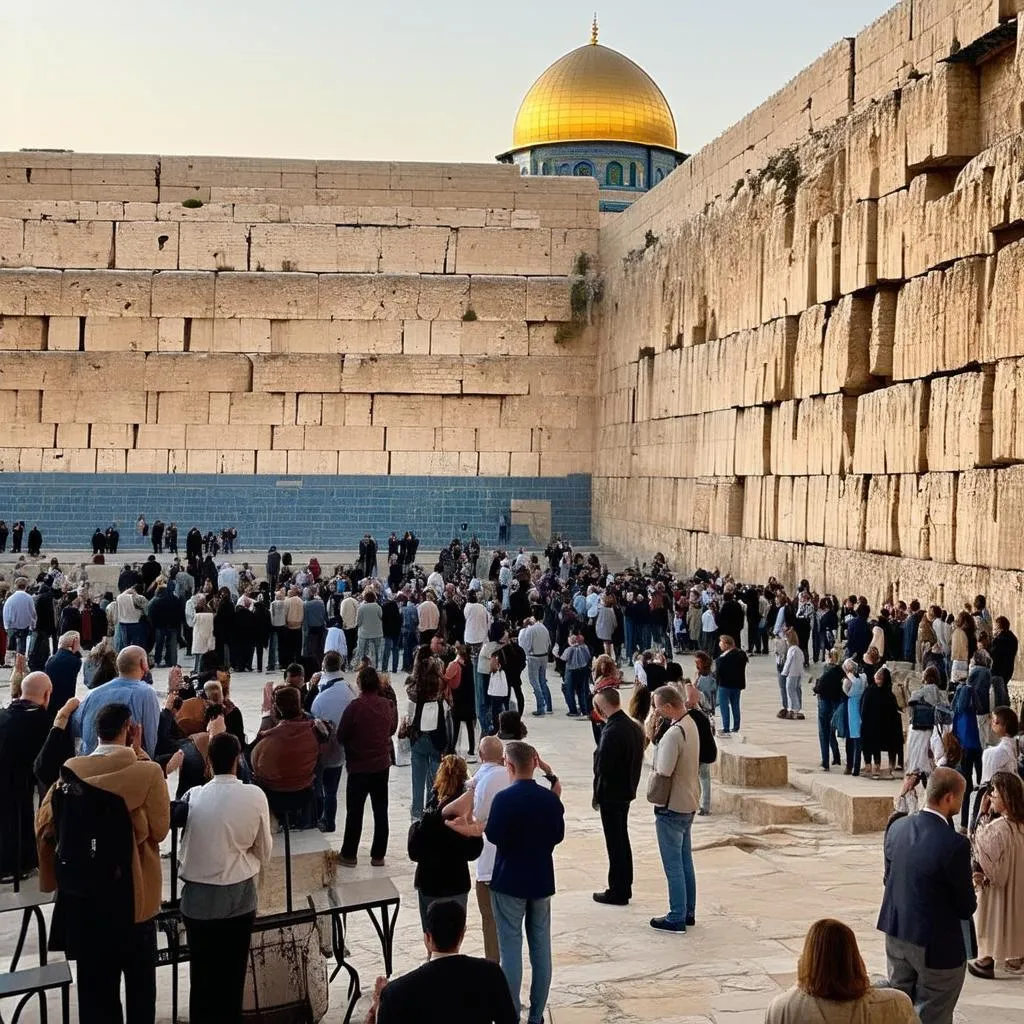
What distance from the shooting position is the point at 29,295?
101 ft

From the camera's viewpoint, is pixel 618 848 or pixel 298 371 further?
pixel 298 371

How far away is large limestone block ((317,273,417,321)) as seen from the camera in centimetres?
3092

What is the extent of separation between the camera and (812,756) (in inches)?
428

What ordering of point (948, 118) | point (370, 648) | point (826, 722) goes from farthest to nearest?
point (370, 648)
point (948, 118)
point (826, 722)

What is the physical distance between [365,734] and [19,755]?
6.01 ft

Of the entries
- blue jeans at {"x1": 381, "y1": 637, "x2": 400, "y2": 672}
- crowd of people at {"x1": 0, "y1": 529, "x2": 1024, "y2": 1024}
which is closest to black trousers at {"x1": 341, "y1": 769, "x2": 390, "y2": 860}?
crowd of people at {"x1": 0, "y1": 529, "x2": 1024, "y2": 1024}

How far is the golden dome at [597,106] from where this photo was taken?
4234 cm

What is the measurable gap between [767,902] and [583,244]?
2575 centimetres

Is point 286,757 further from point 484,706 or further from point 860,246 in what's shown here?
point 860,246

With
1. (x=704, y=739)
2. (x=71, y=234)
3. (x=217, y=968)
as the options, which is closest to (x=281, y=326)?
(x=71, y=234)

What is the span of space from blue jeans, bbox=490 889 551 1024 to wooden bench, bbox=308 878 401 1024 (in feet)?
1.50

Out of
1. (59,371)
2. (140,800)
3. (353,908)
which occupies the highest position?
(59,371)

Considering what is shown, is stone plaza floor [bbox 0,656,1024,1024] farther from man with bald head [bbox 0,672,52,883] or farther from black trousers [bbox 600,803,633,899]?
man with bald head [bbox 0,672,52,883]

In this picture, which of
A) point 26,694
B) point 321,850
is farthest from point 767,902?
point 26,694
